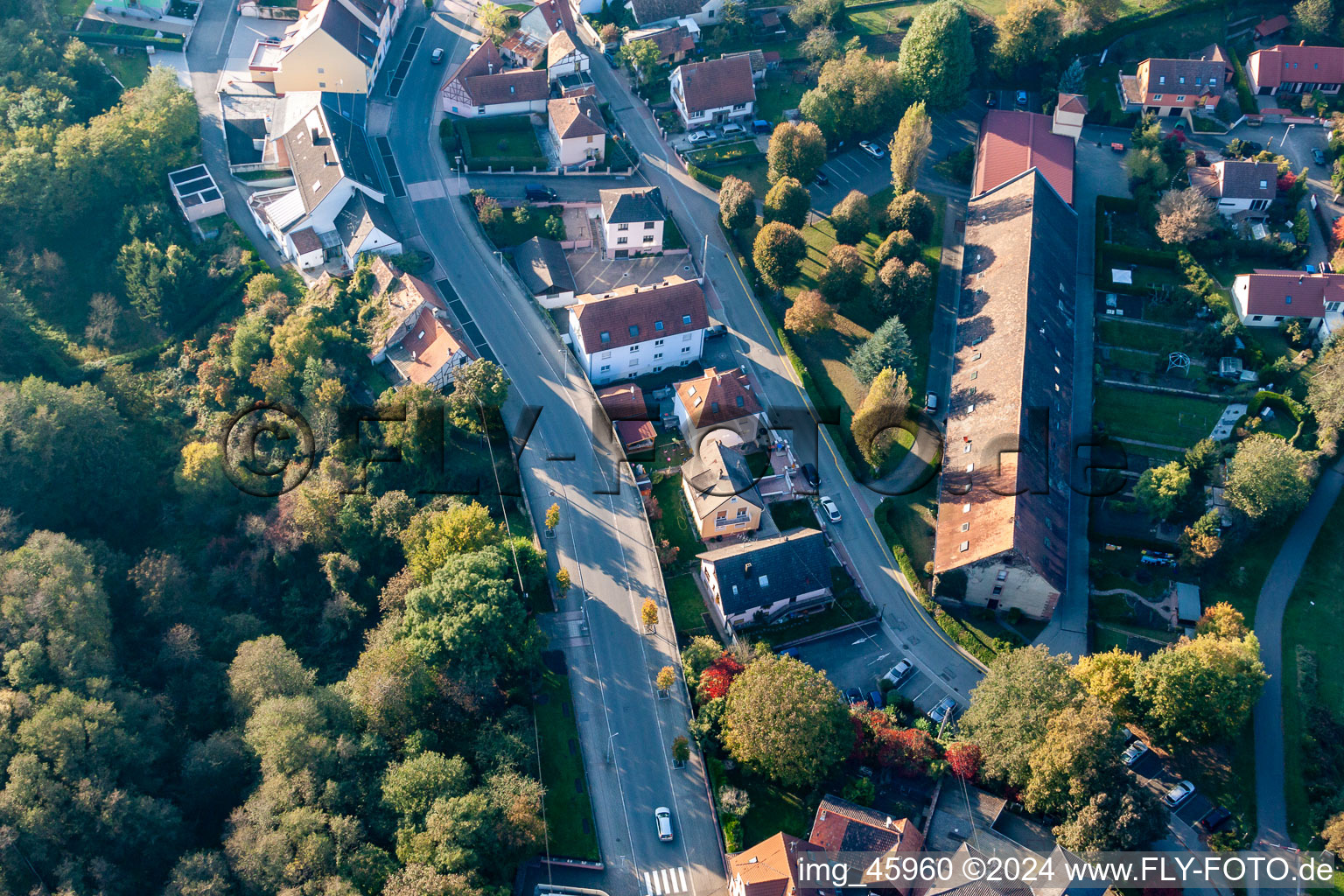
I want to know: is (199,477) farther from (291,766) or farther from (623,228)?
(623,228)

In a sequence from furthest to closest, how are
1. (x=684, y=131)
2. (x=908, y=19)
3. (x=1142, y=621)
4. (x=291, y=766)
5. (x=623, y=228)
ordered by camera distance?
(x=908, y=19), (x=684, y=131), (x=623, y=228), (x=1142, y=621), (x=291, y=766)

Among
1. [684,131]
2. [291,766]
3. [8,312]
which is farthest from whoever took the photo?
[684,131]

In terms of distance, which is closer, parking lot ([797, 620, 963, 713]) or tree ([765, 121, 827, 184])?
parking lot ([797, 620, 963, 713])

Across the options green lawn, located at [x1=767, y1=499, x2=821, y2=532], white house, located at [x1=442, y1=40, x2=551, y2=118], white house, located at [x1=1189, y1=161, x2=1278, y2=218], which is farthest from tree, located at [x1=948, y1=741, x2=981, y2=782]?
white house, located at [x1=442, y1=40, x2=551, y2=118]

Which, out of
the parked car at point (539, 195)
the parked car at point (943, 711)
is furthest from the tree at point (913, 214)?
the parked car at point (943, 711)

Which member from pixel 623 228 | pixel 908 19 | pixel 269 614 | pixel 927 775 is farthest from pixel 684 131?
pixel 927 775

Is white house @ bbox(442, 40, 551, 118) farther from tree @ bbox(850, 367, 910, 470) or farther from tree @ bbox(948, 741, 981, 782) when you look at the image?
tree @ bbox(948, 741, 981, 782)
